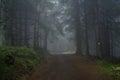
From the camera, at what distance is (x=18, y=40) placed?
33.3m

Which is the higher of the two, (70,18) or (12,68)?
(70,18)

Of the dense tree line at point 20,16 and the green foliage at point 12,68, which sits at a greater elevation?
the dense tree line at point 20,16

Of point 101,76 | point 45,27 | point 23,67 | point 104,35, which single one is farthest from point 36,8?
point 101,76

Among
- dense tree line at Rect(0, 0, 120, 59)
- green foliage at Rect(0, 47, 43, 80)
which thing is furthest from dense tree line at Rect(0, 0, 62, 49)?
green foliage at Rect(0, 47, 43, 80)

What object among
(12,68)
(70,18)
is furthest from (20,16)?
(12,68)

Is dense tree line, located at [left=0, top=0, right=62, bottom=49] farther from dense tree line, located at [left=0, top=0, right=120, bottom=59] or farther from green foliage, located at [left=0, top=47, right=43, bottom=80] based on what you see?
green foliage, located at [left=0, top=47, right=43, bottom=80]

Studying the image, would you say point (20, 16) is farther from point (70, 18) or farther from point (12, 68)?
point (12, 68)

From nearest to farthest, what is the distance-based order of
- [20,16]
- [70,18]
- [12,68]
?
1. [12,68]
2. [20,16]
3. [70,18]

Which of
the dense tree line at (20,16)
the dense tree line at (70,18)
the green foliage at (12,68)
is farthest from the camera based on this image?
the dense tree line at (20,16)

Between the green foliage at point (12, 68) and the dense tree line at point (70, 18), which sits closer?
the green foliage at point (12, 68)

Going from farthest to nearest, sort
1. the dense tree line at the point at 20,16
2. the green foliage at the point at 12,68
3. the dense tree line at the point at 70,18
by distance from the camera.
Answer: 1. the dense tree line at the point at 20,16
2. the dense tree line at the point at 70,18
3. the green foliage at the point at 12,68

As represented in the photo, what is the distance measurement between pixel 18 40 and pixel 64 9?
8421mm

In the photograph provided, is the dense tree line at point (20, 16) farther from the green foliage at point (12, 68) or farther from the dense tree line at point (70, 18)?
the green foliage at point (12, 68)

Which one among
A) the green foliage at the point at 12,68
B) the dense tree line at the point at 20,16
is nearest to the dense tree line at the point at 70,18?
the dense tree line at the point at 20,16
